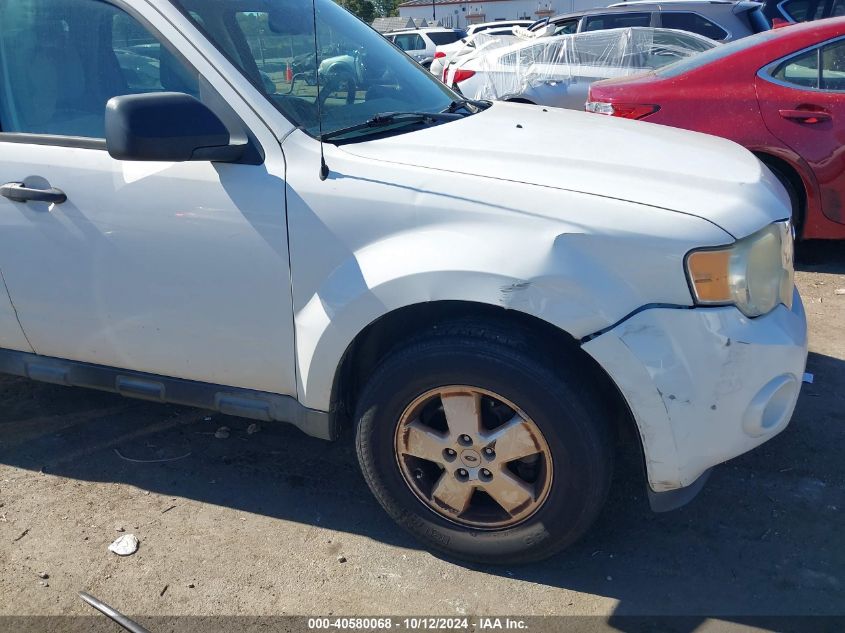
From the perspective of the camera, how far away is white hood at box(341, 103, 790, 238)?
2324 mm

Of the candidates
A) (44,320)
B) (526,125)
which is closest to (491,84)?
(526,125)

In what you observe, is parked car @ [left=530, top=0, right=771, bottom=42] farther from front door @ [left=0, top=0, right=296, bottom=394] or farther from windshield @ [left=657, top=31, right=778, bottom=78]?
front door @ [left=0, top=0, right=296, bottom=394]

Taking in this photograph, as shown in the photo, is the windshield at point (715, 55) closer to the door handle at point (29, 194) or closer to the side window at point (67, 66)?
the side window at point (67, 66)

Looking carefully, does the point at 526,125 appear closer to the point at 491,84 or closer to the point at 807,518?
the point at 807,518

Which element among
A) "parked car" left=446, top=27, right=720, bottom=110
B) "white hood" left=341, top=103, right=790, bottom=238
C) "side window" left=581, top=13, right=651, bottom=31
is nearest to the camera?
"white hood" left=341, top=103, right=790, bottom=238

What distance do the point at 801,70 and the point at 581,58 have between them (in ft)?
12.3

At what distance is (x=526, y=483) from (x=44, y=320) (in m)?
1.89

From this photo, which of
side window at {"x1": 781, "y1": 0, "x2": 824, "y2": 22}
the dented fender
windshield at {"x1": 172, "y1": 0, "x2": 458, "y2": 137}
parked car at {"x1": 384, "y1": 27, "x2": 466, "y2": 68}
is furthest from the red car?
parked car at {"x1": 384, "y1": 27, "x2": 466, "y2": 68}

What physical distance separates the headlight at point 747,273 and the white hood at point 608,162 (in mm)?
54

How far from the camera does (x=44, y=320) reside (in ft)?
9.86

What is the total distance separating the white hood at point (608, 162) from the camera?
7.63 ft

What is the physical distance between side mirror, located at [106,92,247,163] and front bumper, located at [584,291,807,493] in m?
1.34

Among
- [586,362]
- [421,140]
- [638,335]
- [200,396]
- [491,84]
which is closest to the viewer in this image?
[638,335]

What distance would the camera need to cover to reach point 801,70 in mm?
5367
